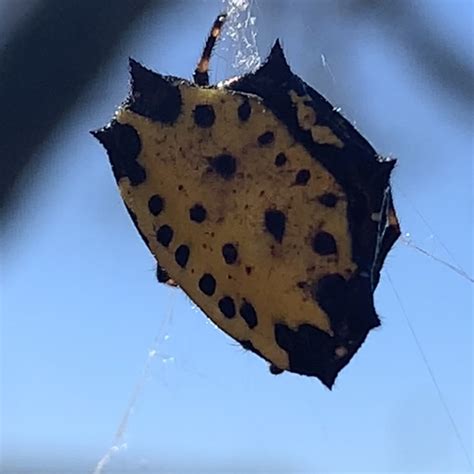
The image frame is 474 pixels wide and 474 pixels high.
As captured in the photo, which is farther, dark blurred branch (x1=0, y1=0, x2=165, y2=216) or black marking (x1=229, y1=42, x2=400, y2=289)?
dark blurred branch (x1=0, y1=0, x2=165, y2=216)

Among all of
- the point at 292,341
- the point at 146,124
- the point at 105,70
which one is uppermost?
the point at 105,70

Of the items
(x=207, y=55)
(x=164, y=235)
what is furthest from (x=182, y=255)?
(x=207, y=55)

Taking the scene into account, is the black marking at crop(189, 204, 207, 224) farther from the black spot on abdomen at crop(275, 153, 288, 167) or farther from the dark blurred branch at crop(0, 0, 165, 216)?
the dark blurred branch at crop(0, 0, 165, 216)

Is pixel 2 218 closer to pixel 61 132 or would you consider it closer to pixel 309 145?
pixel 61 132

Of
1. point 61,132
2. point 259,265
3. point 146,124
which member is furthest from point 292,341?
point 61,132

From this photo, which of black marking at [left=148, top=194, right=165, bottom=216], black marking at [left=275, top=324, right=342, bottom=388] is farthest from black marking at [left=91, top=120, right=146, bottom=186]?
black marking at [left=275, top=324, right=342, bottom=388]

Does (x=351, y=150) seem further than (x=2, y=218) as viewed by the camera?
No
